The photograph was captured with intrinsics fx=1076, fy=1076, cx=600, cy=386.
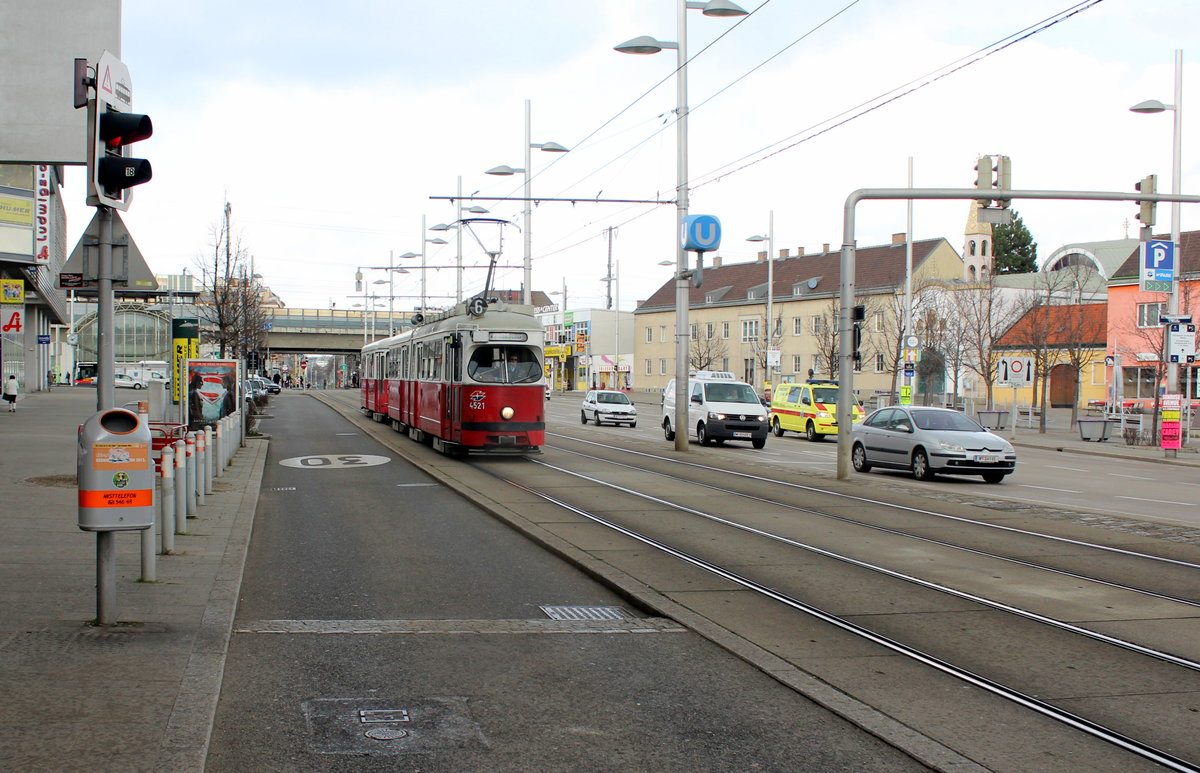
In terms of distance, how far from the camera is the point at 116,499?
6.57 m

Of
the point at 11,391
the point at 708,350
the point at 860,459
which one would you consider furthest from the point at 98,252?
the point at 708,350

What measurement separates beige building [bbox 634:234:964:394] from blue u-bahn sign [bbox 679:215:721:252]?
3849 centimetres

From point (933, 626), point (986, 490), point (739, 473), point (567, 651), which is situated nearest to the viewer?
point (567, 651)

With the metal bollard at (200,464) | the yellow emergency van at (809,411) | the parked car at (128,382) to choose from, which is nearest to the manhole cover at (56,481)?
the metal bollard at (200,464)

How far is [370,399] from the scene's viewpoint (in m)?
41.1

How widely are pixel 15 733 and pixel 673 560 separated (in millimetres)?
6402

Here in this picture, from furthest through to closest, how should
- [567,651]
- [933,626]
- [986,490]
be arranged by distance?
1. [986,490]
2. [933,626]
3. [567,651]

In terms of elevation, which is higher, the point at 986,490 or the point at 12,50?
the point at 12,50

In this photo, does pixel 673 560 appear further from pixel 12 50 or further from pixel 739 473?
pixel 12 50

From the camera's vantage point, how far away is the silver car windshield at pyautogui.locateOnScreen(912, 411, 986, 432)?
20734 millimetres

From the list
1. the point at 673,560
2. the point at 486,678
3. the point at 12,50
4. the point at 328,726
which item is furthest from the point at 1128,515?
the point at 12,50

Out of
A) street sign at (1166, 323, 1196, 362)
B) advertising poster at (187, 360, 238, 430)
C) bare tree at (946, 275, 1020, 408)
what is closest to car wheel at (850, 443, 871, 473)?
street sign at (1166, 323, 1196, 362)

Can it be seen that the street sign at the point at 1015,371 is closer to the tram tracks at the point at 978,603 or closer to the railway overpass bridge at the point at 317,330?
the tram tracks at the point at 978,603

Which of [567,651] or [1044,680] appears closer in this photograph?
[1044,680]
